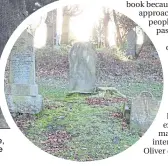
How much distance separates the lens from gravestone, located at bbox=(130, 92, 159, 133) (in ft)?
10.6

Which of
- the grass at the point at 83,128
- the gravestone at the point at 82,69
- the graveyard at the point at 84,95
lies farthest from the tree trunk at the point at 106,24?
the grass at the point at 83,128

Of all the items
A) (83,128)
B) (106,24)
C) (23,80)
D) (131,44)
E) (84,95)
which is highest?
(106,24)

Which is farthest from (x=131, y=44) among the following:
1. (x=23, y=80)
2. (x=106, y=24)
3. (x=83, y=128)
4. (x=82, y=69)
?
(x=23, y=80)

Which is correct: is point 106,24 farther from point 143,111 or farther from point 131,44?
point 143,111

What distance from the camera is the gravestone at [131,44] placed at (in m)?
3.23

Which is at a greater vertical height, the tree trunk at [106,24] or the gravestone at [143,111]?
the tree trunk at [106,24]

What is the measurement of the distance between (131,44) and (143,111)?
1.67 feet

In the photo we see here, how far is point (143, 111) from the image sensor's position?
129 inches

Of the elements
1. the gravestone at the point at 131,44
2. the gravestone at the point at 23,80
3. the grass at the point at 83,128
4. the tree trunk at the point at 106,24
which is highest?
the tree trunk at the point at 106,24

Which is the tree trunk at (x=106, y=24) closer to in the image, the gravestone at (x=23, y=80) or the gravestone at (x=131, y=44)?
the gravestone at (x=131, y=44)

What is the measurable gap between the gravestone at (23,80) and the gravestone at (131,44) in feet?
2.31

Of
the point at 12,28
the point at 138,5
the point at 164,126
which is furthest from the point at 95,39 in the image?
the point at 164,126

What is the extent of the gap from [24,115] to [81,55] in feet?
2.04

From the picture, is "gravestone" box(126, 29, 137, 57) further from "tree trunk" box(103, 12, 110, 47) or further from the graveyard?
"tree trunk" box(103, 12, 110, 47)
